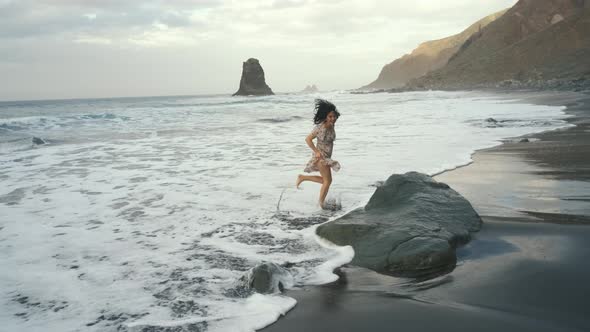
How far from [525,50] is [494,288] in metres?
96.6

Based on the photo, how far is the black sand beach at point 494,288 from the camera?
250 centimetres

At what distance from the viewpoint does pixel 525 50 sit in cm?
8500

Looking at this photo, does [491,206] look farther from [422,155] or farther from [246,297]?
[422,155]

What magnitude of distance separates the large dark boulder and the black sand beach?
143 millimetres

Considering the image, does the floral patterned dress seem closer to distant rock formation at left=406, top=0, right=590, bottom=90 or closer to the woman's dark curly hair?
the woman's dark curly hair

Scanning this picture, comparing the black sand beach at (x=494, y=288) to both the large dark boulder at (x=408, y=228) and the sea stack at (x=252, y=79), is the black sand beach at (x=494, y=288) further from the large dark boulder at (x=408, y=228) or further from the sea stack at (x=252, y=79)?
the sea stack at (x=252, y=79)

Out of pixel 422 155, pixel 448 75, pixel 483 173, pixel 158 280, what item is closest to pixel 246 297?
pixel 158 280

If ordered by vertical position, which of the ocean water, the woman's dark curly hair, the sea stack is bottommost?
the ocean water

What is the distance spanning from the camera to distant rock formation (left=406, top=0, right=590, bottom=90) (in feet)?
225

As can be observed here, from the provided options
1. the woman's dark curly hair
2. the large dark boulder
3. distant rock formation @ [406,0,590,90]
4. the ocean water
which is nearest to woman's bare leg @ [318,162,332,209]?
the ocean water

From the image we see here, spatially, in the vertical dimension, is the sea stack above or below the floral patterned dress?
above

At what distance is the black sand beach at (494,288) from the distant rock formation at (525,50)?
202ft

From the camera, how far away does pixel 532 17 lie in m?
99.8

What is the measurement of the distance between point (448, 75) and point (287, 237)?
3993 inches
